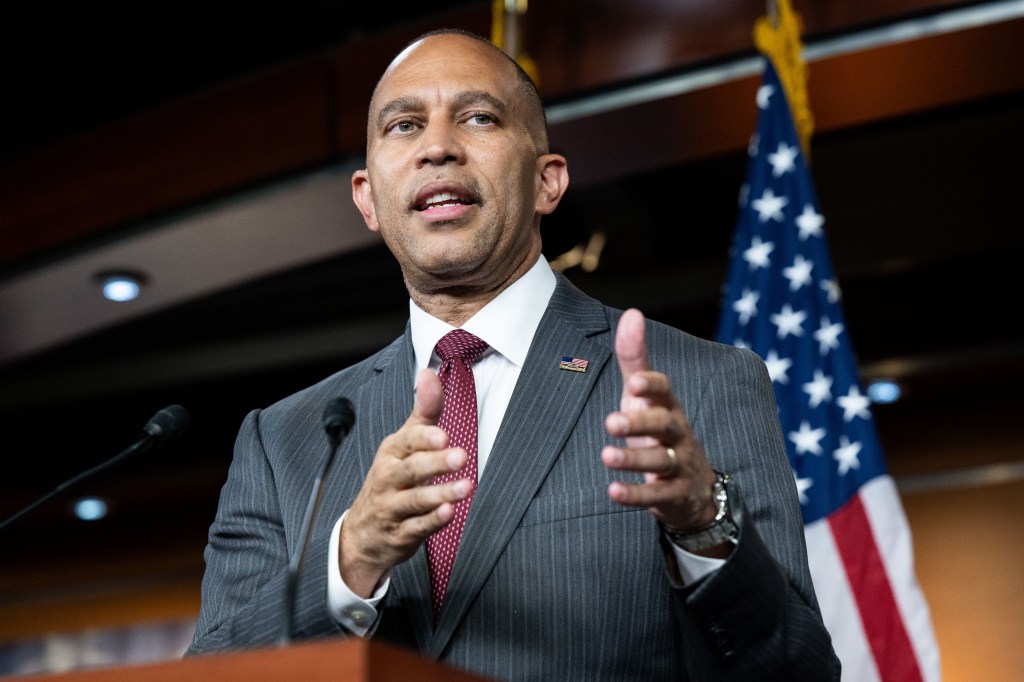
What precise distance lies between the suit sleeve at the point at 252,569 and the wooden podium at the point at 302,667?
0.32 meters

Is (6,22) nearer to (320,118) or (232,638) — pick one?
(320,118)

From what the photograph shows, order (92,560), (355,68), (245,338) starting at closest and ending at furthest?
(355,68) → (245,338) → (92,560)

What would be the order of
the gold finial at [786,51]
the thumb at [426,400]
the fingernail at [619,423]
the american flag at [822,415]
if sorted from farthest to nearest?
the gold finial at [786,51] → the american flag at [822,415] → the thumb at [426,400] → the fingernail at [619,423]

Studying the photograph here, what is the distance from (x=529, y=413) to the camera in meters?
1.65

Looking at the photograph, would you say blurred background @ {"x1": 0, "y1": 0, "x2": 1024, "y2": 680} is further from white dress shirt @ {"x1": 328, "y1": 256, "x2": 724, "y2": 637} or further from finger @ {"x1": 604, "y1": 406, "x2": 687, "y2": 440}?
finger @ {"x1": 604, "y1": 406, "x2": 687, "y2": 440}

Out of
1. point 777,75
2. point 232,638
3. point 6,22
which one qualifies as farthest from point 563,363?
point 6,22

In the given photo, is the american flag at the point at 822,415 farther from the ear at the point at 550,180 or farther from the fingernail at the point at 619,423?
the fingernail at the point at 619,423

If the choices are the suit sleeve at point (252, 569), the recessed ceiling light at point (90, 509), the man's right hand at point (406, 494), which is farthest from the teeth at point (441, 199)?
the recessed ceiling light at point (90, 509)

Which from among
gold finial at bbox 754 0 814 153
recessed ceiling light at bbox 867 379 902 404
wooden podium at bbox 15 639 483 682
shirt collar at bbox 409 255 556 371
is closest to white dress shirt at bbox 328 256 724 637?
shirt collar at bbox 409 255 556 371

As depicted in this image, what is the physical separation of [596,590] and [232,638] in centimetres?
43

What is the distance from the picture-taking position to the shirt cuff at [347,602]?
140 centimetres

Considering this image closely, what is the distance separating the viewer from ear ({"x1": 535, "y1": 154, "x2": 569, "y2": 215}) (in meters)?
2.03

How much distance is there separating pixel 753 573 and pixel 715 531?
0.06 m

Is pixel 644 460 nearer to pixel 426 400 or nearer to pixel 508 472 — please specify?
pixel 426 400
